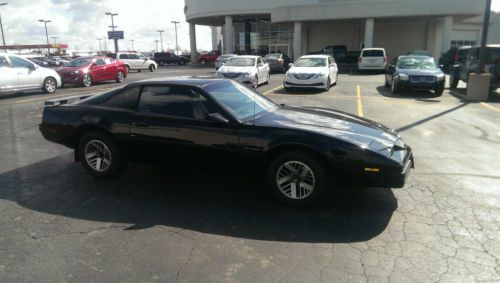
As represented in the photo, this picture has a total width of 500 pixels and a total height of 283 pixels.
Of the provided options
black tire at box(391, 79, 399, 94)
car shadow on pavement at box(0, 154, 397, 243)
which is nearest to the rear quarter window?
black tire at box(391, 79, 399, 94)

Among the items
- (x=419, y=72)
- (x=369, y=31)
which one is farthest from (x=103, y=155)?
(x=369, y=31)

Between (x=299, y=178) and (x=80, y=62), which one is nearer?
(x=299, y=178)

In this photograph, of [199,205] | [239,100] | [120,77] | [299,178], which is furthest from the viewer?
[120,77]

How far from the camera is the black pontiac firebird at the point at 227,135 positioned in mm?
4066

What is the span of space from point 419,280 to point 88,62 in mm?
19643

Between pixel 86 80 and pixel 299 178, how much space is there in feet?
56.1

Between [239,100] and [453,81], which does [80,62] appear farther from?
[453,81]

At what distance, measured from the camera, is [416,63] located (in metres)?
15.1

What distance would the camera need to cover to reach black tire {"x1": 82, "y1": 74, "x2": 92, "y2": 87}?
18.6 metres

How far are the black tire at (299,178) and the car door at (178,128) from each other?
54 centimetres

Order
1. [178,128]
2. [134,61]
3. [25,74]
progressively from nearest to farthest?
1. [178,128]
2. [25,74]
3. [134,61]

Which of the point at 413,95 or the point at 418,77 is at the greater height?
the point at 418,77

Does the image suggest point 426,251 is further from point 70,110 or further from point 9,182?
point 9,182

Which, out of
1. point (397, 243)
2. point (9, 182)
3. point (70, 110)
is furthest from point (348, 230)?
point (9, 182)
